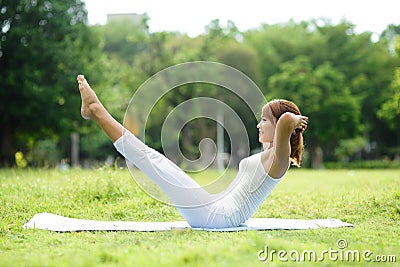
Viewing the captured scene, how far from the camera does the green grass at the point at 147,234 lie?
3.09 m

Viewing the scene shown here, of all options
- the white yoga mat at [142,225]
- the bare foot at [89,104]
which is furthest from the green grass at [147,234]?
the bare foot at [89,104]

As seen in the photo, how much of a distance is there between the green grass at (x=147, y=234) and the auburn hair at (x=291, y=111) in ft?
2.07

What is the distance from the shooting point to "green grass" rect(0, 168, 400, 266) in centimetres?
309

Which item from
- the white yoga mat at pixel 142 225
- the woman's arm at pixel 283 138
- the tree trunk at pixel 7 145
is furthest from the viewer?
the tree trunk at pixel 7 145

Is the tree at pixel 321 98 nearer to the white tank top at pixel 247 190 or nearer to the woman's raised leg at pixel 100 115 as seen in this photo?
the white tank top at pixel 247 190

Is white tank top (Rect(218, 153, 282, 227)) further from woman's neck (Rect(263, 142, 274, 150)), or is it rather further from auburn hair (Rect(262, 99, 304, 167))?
auburn hair (Rect(262, 99, 304, 167))

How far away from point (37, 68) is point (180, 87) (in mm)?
7951

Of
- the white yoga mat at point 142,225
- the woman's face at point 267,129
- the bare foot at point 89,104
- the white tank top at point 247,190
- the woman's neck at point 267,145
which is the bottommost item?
the white yoga mat at point 142,225

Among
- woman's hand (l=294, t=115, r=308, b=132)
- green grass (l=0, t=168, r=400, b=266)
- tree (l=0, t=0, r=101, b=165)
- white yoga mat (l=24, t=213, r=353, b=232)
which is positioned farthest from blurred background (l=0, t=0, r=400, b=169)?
woman's hand (l=294, t=115, r=308, b=132)

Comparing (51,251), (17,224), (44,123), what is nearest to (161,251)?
(51,251)

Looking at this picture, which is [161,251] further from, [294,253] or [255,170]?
[255,170]

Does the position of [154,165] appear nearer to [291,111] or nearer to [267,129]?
[267,129]
